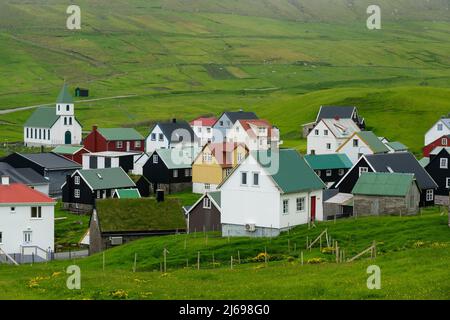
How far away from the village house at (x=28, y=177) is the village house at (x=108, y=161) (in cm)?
1044

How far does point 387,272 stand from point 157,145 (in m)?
88.4

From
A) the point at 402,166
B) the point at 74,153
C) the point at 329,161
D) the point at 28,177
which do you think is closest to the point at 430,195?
the point at 402,166

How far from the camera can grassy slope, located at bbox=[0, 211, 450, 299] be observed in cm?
3641

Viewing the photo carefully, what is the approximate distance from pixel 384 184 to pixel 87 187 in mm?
32265

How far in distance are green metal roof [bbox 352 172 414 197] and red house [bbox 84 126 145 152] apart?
63.8 meters

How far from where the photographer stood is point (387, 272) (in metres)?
40.5

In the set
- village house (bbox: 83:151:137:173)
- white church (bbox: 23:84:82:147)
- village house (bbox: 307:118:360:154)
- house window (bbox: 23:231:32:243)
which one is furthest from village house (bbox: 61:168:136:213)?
white church (bbox: 23:84:82:147)

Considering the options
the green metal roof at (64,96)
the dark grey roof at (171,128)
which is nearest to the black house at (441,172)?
the dark grey roof at (171,128)

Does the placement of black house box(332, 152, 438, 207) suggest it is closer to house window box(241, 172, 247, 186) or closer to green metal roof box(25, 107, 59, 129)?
house window box(241, 172, 247, 186)

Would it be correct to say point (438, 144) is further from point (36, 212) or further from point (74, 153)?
point (36, 212)

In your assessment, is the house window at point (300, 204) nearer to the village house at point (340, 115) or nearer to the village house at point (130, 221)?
the village house at point (130, 221)

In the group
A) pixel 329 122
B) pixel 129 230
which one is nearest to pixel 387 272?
pixel 129 230

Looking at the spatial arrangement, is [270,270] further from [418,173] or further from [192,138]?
[192,138]

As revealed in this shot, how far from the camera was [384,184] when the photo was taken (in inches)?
2724
